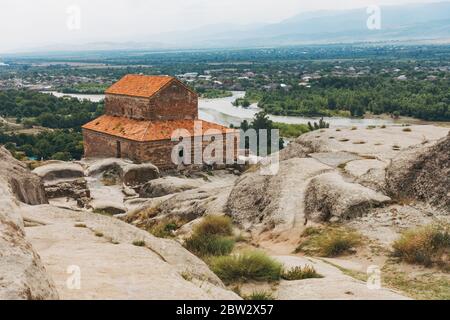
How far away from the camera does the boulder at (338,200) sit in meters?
11.2

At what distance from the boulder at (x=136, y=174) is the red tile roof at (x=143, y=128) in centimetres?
340

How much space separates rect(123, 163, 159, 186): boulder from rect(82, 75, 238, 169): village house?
3.04m

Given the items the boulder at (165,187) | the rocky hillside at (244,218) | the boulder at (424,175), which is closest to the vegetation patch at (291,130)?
the boulder at (165,187)

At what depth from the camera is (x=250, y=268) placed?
25.2 feet

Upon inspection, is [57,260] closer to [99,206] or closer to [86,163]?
[99,206]

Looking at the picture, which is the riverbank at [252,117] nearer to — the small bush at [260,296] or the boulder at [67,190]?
the boulder at [67,190]

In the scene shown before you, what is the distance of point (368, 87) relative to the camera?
102875 mm

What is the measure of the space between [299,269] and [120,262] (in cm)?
255

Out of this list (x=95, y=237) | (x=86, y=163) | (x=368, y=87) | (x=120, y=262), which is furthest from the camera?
(x=368, y=87)

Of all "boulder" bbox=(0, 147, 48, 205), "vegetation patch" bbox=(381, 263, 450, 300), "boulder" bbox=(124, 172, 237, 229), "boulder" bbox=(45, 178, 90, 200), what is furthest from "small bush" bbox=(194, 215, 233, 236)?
"boulder" bbox=(45, 178, 90, 200)

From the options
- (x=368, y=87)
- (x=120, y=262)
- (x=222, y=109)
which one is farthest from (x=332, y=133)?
(x=368, y=87)

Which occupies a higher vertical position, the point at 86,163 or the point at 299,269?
the point at 299,269

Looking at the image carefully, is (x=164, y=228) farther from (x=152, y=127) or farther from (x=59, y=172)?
(x=152, y=127)

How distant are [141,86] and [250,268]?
27927 millimetres
